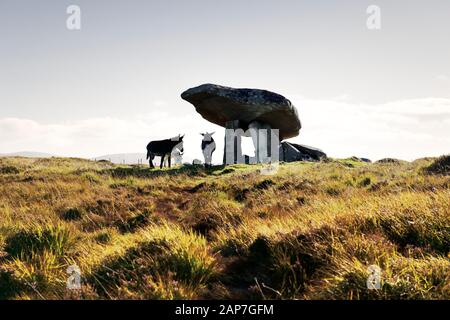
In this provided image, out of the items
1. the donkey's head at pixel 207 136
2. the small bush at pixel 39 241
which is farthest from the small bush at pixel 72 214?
the donkey's head at pixel 207 136

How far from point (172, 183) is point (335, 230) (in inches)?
458

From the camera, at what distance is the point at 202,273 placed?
4.49 m

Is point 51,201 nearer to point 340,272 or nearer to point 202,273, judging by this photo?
point 202,273

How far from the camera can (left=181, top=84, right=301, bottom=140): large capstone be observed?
89.5 feet

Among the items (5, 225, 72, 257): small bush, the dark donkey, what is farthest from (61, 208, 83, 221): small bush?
the dark donkey

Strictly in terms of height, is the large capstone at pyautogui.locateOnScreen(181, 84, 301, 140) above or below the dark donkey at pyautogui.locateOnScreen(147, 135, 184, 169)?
above

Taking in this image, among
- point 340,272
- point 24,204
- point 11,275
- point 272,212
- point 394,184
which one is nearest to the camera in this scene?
point 340,272

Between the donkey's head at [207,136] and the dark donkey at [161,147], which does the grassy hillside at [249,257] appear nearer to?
the dark donkey at [161,147]

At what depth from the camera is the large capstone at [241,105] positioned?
27.3m

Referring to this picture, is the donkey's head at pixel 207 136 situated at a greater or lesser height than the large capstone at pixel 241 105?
lesser

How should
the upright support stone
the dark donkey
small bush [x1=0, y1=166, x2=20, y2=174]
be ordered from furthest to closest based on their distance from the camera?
the upright support stone < the dark donkey < small bush [x1=0, y1=166, x2=20, y2=174]

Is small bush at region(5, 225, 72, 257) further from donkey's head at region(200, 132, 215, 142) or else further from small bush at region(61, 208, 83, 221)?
donkey's head at region(200, 132, 215, 142)

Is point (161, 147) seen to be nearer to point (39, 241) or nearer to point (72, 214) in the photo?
point (72, 214)
